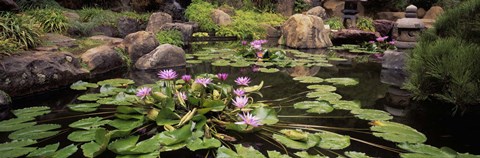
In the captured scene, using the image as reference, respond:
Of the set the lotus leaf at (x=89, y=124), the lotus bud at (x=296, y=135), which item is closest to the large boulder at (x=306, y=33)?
the lotus bud at (x=296, y=135)

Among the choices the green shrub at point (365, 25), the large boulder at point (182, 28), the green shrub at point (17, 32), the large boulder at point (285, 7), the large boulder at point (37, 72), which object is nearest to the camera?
the large boulder at point (37, 72)

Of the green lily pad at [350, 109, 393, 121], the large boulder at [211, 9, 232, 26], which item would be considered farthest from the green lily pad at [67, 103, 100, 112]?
the large boulder at [211, 9, 232, 26]

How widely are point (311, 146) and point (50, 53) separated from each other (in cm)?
393

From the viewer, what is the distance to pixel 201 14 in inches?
467

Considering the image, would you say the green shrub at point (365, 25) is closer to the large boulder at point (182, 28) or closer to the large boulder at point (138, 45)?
the large boulder at point (182, 28)

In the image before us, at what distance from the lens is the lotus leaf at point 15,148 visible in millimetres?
2135

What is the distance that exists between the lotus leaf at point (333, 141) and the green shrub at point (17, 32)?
14.0 feet

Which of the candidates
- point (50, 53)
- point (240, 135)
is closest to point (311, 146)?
point (240, 135)

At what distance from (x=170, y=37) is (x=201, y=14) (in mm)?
3420

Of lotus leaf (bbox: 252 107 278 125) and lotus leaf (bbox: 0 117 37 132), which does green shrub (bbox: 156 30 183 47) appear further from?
lotus leaf (bbox: 252 107 278 125)

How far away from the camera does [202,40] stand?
1074cm

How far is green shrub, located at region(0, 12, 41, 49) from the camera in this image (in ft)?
15.7

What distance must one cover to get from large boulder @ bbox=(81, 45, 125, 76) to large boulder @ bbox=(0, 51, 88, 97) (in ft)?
1.13

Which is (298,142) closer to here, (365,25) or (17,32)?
(17,32)
